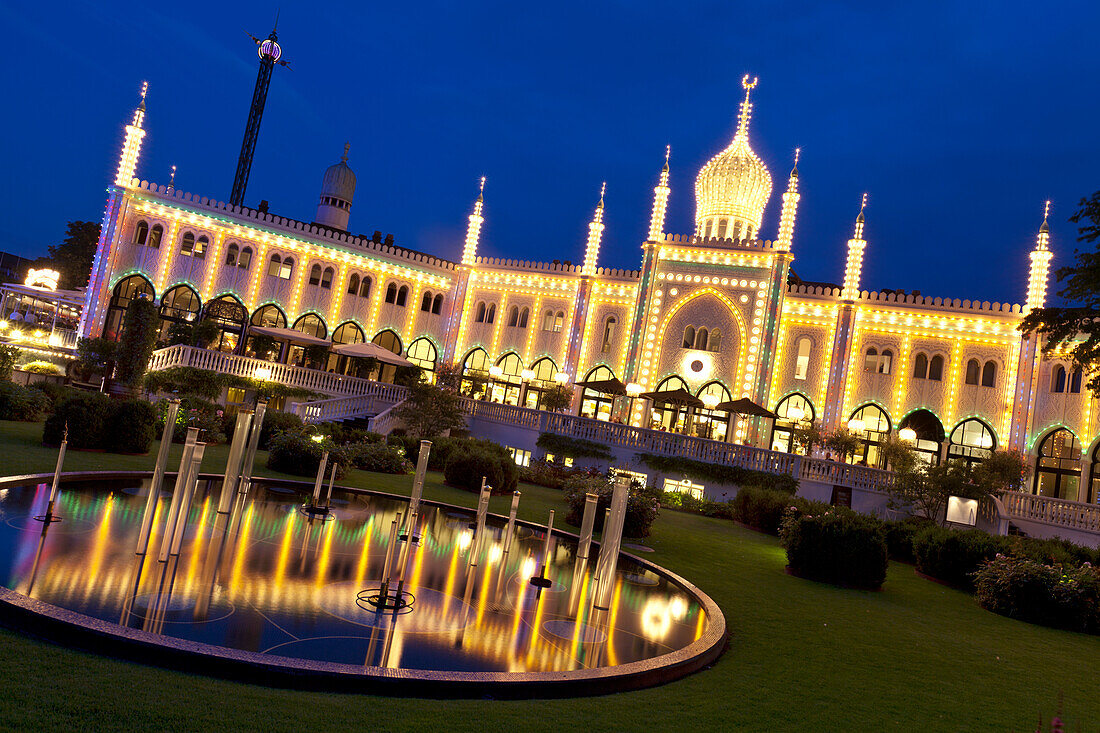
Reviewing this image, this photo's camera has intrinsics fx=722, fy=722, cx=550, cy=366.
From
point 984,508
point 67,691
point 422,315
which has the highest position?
point 422,315

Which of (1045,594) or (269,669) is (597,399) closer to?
(1045,594)

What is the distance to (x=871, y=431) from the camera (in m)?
34.5

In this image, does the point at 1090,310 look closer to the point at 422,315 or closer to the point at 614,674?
the point at 614,674

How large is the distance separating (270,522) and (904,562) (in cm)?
1497

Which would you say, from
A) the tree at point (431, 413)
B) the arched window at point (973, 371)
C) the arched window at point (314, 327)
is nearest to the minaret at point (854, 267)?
the arched window at point (973, 371)

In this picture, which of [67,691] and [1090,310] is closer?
[67,691]

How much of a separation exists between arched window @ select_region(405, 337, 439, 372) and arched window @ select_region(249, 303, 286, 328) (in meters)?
7.55

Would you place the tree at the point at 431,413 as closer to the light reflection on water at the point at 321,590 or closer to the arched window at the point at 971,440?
the light reflection on water at the point at 321,590

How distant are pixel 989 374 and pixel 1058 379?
8.58ft

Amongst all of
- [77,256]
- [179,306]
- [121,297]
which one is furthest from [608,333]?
[77,256]

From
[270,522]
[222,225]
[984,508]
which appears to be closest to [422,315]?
[222,225]

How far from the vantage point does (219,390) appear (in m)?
27.5

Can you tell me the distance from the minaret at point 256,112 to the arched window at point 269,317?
28.5 metres

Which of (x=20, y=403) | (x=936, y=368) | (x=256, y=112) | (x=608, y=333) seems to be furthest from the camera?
(x=256, y=112)
